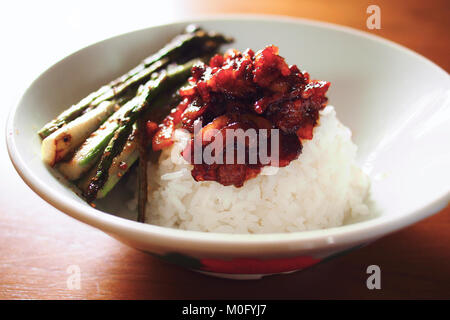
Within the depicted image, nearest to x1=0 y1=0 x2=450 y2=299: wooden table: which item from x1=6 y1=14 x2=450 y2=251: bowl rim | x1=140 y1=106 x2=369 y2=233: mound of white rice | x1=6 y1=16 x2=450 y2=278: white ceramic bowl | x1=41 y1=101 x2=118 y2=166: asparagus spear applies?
x1=6 y1=16 x2=450 y2=278: white ceramic bowl

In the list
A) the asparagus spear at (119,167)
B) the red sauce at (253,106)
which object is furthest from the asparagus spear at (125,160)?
the red sauce at (253,106)

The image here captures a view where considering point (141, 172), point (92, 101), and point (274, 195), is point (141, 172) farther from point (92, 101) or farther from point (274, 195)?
point (274, 195)

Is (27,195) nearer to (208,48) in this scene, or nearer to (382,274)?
(208,48)

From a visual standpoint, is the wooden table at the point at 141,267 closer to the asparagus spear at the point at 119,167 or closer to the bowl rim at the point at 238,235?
the asparagus spear at the point at 119,167

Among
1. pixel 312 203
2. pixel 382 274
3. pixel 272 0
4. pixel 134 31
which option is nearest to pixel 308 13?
pixel 272 0

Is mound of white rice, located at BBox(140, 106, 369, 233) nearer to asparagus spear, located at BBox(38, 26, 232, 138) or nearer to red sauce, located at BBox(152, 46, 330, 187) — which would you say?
red sauce, located at BBox(152, 46, 330, 187)


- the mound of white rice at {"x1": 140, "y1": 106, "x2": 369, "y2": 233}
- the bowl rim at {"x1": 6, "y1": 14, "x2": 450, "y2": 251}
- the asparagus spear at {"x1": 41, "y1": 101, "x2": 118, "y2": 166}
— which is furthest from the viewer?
the mound of white rice at {"x1": 140, "y1": 106, "x2": 369, "y2": 233}
